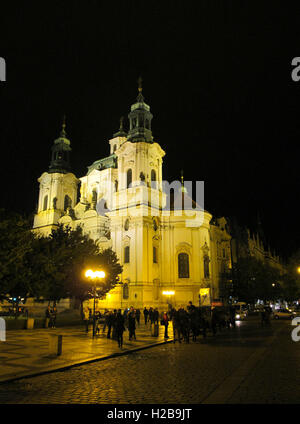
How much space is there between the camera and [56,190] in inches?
2450

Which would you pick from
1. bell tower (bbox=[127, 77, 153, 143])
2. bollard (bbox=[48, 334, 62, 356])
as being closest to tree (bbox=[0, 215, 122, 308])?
bollard (bbox=[48, 334, 62, 356])

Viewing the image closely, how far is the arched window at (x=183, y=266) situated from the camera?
159 feet

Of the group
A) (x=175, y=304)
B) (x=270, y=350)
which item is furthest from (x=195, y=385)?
(x=175, y=304)

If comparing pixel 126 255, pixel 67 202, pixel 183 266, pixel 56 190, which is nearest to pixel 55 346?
pixel 126 255

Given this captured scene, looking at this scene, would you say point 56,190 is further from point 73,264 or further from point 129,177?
point 73,264

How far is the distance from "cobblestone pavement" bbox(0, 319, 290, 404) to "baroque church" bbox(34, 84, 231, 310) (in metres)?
28.2

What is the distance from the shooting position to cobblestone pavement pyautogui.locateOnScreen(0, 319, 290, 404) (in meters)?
7.37

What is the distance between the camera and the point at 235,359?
12.5 metres

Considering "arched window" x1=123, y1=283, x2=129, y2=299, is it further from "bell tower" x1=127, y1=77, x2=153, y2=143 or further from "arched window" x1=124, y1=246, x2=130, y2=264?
"bell tower" x1=127, y1=77, x2=153, y2=143

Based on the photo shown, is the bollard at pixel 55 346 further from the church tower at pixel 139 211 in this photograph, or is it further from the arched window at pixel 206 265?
the arched window at pixel 206 265

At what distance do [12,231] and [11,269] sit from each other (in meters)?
2.22

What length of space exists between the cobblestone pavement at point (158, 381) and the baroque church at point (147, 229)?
28193mm

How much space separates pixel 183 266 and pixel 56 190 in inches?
1080

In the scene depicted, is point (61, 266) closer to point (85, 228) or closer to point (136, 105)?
point (85, 228)
